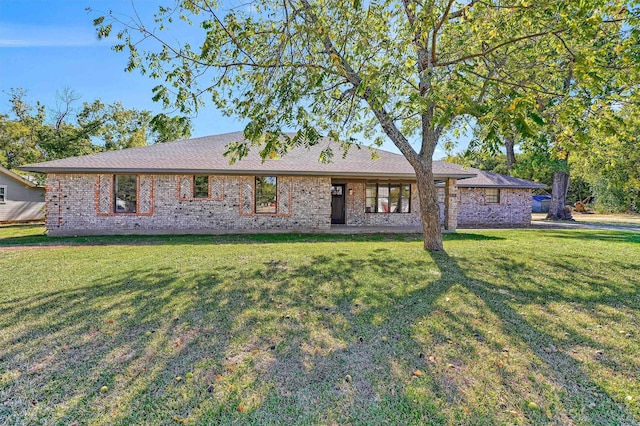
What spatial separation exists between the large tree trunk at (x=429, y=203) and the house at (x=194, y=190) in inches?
149

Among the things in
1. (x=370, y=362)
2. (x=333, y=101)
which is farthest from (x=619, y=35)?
(x=370, y=362)

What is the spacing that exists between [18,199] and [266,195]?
1550 cm

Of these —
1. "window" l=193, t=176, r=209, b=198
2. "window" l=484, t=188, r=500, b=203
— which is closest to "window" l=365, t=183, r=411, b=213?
"window" l=484, t=188, r=500, b=203

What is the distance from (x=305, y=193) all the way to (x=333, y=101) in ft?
17.0

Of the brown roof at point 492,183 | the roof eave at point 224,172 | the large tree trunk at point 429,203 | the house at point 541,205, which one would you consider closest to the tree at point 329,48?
the large tree trunk at point 429,203

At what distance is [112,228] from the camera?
12.0 metres

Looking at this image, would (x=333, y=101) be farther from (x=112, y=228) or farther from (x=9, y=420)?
(x=112, y=228)

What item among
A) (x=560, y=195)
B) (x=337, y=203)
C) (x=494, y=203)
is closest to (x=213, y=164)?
(x=337, y=203)

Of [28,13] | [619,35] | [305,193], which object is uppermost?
[28,13]

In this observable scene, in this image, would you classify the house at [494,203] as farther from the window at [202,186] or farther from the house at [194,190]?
the window at [202,186]

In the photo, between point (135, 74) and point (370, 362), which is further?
point (135, 74)

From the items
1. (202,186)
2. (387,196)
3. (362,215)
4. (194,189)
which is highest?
(202,186)

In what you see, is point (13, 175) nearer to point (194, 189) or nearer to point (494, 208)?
point (194, 189)

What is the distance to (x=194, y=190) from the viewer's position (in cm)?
1227
